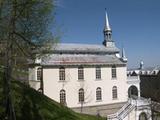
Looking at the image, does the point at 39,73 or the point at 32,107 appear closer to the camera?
the point at 32,107

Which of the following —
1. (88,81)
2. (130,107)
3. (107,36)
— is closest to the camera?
(130,107)

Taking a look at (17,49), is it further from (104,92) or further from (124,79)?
(124,79)

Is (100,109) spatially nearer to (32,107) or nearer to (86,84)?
(86,84)

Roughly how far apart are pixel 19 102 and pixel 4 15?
18.8ft

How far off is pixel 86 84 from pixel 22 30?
24.4 m

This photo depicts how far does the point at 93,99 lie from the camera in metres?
39.1

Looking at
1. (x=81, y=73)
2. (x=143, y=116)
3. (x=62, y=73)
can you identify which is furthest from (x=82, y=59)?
(x=143, y=116)

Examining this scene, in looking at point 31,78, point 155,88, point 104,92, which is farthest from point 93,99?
point 155,88

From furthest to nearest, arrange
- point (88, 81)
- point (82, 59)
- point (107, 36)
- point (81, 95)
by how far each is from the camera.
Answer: point (107, 36) < point (82, 59) < point (88, 81) < point (81, 95)

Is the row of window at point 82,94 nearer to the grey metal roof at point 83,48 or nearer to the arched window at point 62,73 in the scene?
the arched window at point 62,73

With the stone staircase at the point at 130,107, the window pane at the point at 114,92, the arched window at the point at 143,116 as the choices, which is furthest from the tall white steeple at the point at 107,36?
the arched window at the point at 143,116

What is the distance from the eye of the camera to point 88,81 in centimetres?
3897

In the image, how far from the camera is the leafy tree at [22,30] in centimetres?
1376

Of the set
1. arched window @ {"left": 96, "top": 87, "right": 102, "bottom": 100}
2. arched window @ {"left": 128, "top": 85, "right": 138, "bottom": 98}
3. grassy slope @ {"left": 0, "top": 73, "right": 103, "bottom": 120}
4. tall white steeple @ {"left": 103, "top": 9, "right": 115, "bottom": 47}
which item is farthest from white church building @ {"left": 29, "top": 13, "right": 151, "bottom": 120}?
grassy slope @ {"left": 0, "top": 73, "right": 103, "bottom": 120}
